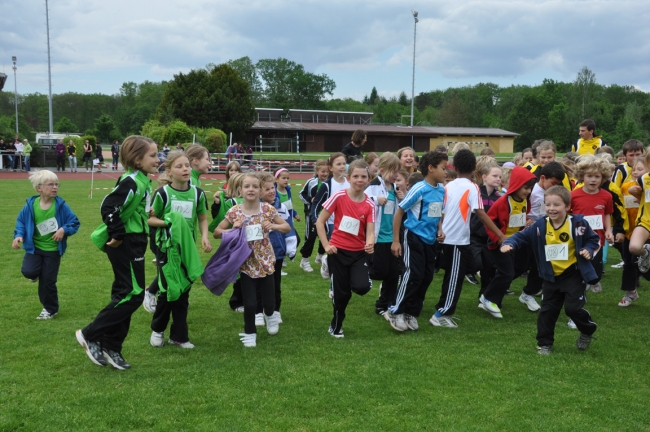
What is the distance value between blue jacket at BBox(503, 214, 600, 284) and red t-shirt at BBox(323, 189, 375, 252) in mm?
1481

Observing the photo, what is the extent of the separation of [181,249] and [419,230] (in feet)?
8.50

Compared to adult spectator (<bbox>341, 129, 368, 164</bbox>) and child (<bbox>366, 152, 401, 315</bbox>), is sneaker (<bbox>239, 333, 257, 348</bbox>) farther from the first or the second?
adult spectator (<bbox>341, 129, 368, 164</bbox>)

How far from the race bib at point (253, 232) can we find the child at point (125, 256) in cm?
107

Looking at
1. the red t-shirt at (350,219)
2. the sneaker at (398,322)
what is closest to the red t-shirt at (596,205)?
the sneaker at (398,322)

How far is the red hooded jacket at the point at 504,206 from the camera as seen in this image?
22.5ft

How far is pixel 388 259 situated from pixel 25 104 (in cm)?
12798

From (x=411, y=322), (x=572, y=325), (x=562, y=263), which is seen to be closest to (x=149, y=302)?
(x=411, y=322)

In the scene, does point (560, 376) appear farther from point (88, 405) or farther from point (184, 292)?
point (88, 405)

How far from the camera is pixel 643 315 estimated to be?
23.2ft

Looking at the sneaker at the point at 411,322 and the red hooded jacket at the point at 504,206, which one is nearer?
the sneaker at the point at 411,322

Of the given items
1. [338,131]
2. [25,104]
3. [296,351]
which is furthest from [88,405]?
[25,104]

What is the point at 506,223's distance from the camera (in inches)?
277

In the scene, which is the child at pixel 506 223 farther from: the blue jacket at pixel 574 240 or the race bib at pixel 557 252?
the race bib at pixel 557 252

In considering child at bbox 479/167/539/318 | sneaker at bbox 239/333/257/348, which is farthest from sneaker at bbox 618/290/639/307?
sneaker at bbox 239/333/257/348
